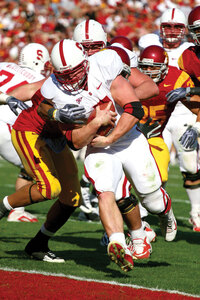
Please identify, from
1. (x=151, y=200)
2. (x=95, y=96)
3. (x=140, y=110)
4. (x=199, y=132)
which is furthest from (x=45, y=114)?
(x=199, y=132)

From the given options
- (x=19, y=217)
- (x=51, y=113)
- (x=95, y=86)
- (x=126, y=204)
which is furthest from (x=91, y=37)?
(x=19, y=217)

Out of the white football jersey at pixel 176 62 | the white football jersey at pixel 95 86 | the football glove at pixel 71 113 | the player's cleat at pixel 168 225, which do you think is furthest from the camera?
the white football jersey at pixel 176 62

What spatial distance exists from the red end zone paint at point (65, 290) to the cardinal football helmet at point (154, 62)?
2.24 meters

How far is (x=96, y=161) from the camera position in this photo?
3879mm

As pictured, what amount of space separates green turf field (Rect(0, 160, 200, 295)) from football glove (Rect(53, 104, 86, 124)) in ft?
3.28

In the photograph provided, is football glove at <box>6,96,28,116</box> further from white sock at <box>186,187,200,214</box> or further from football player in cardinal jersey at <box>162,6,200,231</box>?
white sock at <box>186,187,200,214</box>

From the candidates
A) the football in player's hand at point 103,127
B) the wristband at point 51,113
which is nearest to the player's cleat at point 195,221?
the football in player's hand at point 103,127

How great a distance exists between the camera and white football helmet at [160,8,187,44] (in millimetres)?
6898

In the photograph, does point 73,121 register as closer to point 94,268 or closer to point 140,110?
point 140,110

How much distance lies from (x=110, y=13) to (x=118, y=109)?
11176mm

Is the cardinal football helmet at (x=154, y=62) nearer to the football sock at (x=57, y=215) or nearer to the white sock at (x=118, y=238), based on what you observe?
the football sock at (x=57, y=215)

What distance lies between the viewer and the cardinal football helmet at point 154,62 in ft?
16.8

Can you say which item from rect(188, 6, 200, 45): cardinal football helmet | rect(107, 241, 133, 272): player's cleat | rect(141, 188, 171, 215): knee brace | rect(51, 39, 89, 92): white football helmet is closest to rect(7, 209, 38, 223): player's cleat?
rect(141, 188, 171, 215): knee brace

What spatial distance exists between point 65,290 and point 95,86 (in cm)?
131
